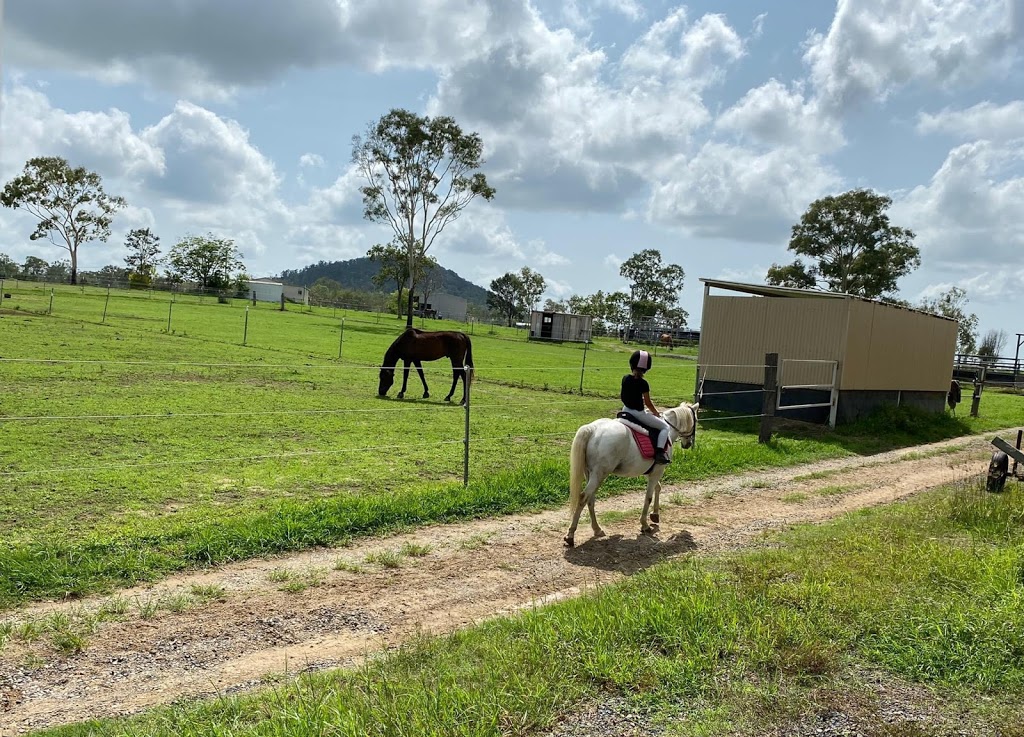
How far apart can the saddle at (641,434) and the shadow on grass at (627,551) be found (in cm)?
84

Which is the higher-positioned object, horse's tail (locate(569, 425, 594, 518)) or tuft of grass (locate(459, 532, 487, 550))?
horse's tail (locate(569, 425, 594, 518))

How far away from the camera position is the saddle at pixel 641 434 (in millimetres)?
7109

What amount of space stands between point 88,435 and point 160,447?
1220mm

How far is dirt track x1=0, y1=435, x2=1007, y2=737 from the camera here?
153 inches

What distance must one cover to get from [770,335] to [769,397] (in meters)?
4.37

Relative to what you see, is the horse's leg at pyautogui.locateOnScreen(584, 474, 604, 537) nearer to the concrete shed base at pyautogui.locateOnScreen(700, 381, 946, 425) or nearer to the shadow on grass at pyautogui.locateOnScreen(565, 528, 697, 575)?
the shadow on grass at pyautogui.locateOnScreen(565, 528, 697, 575)

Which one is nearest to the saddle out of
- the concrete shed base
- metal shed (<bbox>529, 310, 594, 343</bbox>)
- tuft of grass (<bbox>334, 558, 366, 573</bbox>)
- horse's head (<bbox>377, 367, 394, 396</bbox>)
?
tuft of grass (<bbox>334, 558, 366, 573</bbox>)

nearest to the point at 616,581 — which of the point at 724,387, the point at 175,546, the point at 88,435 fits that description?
the point at 175,546

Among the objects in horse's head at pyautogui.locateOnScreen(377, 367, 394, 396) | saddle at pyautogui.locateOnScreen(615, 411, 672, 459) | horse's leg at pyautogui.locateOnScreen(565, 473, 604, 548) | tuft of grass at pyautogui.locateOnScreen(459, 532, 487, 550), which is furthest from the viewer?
horse's head at pyautogui.locateOnScreen(377, 367, 394, 396)

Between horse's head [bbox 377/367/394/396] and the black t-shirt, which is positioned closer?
the black t-shirt

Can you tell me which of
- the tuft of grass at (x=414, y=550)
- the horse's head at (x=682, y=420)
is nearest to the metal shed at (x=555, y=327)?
the horse's head at (x=682, y=420)

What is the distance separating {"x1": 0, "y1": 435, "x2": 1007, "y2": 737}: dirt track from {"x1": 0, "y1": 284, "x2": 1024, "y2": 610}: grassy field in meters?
0.43

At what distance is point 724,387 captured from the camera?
17688 millimetres

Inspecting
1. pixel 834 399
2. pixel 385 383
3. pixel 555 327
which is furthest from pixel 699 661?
pixel 555 327
